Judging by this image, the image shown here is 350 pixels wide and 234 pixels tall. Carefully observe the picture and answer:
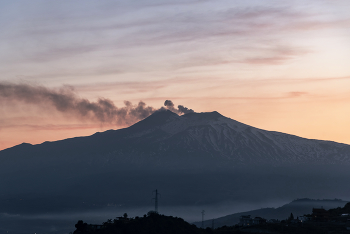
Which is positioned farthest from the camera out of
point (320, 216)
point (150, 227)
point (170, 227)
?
point (320, 216)

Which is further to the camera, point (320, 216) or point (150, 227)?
point (320, 216)

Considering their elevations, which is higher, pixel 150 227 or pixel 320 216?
pixel 320 216

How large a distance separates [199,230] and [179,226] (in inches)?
164

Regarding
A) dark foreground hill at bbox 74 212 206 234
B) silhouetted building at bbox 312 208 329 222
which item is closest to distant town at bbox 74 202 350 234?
dark foreground hill at bbox 74 212 206 234

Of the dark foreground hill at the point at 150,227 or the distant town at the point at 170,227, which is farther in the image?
the distant town at the point at 170,227

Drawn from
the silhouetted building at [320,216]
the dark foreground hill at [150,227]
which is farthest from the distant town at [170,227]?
the silhouetted building at [320,216]

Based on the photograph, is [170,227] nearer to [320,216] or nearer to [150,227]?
[150,227]

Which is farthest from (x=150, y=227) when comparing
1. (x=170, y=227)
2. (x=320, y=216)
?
(x=320, y=216)

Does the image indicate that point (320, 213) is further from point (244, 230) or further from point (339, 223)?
point (244, 230)

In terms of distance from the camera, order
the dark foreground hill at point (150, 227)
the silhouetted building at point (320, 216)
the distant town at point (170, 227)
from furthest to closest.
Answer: the silhouetted building at point (320, 216)
the distant town at point (170, 227)
the dark foreground hill at point (150, 227)

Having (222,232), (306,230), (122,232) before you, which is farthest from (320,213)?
(122,232)

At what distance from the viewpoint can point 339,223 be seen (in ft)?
427

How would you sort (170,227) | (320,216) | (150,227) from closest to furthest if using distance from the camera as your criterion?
1. (150,227)
2. (170,227)
3. (320,216)

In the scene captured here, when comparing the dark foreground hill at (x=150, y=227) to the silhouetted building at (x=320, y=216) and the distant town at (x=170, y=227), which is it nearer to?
the distant town at (x=170, y=227)
